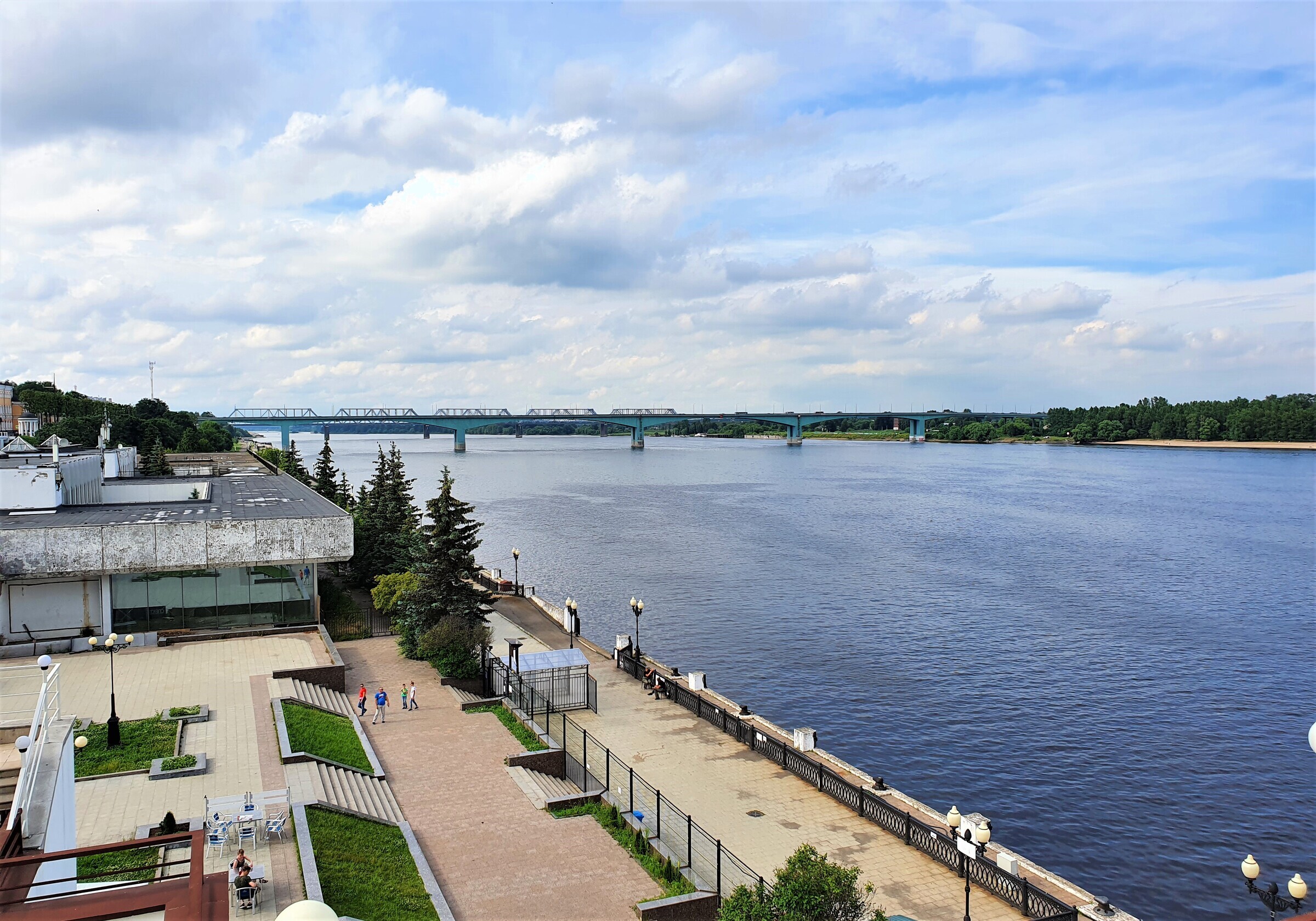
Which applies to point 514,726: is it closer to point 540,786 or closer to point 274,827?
point 540,786

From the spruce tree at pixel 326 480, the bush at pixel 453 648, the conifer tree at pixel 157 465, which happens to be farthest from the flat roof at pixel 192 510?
the conifer tree at pixel 157 465

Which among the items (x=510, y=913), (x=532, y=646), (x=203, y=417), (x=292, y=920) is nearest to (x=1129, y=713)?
(x=532, y=646)

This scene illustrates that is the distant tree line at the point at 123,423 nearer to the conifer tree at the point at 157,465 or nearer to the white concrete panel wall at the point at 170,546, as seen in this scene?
the conifer tree at the point at 157,465

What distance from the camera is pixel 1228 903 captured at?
1800 centimetres

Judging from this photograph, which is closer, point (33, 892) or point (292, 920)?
point (292, 920)

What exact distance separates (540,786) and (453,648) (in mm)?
9110

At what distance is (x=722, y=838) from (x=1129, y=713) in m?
16.9

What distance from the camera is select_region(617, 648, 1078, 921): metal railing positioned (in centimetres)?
1502

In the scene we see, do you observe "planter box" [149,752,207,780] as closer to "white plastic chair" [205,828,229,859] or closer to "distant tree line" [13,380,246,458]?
"white plastic chair" [205,828,229,859]

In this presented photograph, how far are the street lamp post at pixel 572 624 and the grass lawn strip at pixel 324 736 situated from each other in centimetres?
1099

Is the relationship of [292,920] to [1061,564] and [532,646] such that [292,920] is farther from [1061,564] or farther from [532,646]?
[1061,564]

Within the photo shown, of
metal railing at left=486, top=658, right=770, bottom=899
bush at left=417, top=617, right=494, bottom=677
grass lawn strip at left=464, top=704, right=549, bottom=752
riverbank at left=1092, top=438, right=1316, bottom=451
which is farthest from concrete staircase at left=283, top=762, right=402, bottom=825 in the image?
riverbank at left=1092, top=438, right=1316, bottom=451

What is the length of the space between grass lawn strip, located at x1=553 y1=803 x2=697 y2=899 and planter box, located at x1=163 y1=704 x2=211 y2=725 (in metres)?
8.77

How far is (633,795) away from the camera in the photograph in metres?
19.0
